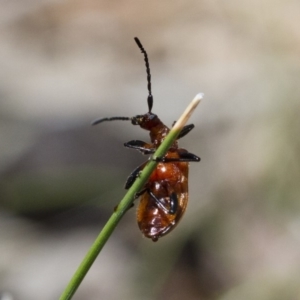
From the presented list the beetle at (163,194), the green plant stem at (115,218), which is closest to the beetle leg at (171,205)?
the beetle at (163,194)

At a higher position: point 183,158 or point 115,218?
point 183,158

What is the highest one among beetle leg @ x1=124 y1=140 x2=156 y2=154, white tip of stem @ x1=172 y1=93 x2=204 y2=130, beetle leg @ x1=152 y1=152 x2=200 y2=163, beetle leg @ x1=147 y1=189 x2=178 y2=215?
white tip of stem @ x1=172 y1=93 x2=204 y2=130

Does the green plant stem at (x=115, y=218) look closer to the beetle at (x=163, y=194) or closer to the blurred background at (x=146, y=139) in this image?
the beetle at (x=163, y=194)

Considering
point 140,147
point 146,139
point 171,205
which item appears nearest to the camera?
point 171,205

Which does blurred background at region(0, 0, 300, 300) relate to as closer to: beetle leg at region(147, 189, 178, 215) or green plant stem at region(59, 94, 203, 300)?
beetle leg at region(147, 189, 178, 215)

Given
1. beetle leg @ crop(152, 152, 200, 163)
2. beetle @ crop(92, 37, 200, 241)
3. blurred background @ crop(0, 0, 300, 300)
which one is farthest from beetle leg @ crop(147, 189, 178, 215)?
blurred background @ crop(0, 0, 300, 300)

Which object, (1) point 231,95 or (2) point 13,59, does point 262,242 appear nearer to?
(1) point 231,95

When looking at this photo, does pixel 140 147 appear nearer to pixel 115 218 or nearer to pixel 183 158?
pixel 183 158

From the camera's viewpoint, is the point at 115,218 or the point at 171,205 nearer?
the point at 115,218

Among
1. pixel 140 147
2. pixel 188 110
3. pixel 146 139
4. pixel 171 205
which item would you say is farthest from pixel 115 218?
pixel 146 139

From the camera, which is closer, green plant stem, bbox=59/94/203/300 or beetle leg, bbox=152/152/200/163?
green plant stem, bbox=59/94/203/300
